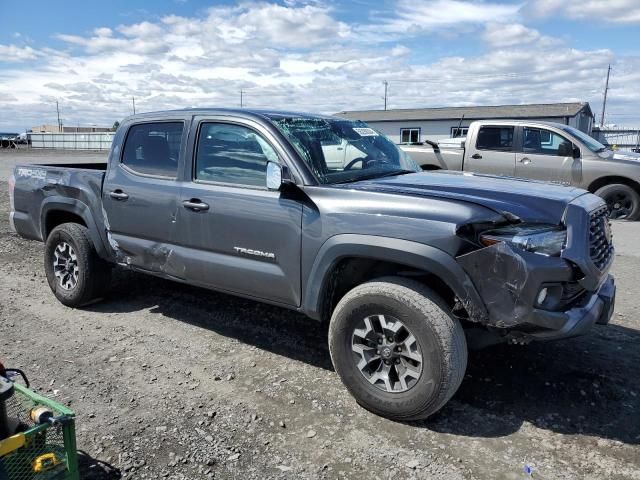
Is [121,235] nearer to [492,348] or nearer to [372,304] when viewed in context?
[372,304]

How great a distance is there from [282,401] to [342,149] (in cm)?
191

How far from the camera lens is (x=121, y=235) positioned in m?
4.70

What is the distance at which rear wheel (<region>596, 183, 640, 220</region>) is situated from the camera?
9742 mm

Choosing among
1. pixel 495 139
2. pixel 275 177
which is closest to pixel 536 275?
pixel 275 177

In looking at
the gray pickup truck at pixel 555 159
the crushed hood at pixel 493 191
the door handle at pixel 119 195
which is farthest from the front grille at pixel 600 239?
the gray pickup truck at pixel 555 159

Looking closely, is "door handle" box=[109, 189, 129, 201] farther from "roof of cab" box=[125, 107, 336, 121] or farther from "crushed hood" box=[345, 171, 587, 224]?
"crushed hood" box=[345, 171, 587, 224]

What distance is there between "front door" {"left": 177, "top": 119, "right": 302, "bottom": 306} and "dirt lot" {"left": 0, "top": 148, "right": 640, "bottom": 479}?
654 mm

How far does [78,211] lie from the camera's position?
505 centimetres

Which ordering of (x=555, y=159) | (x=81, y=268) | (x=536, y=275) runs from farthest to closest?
(x=555, y=159) → (x=81, y=268) → (x=536, y=275)

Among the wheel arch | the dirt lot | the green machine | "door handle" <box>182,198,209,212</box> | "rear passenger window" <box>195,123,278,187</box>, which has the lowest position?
the dirt lot

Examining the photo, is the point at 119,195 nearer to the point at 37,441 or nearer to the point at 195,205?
the point at 195,205

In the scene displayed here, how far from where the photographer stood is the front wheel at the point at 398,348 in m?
3.02

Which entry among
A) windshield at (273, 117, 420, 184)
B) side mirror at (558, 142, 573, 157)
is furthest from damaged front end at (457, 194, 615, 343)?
side mirror at (558, 142, 573, 157)

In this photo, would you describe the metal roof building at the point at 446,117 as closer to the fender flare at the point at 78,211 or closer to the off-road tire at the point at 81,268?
the fender flare at the point at 78,211
